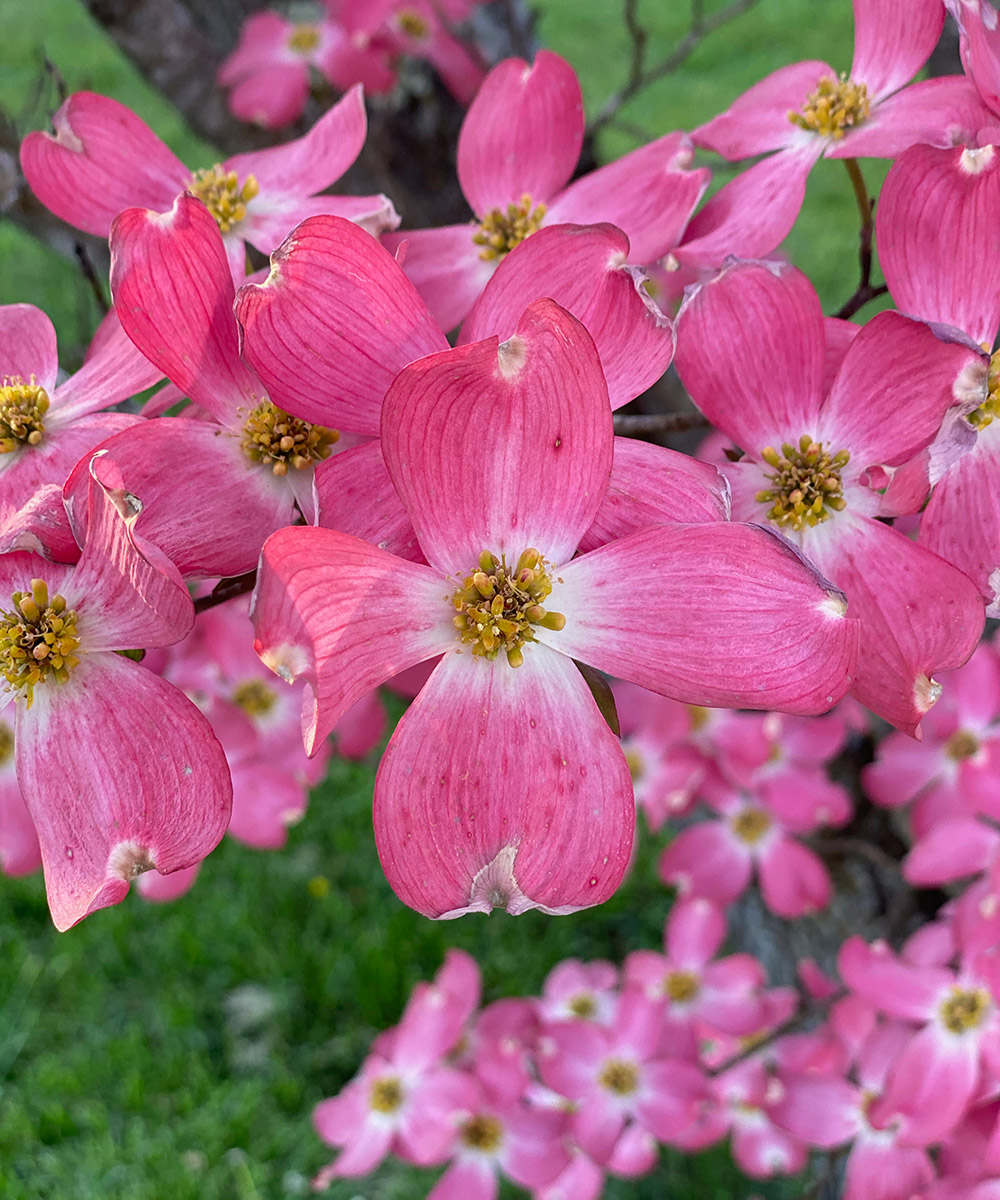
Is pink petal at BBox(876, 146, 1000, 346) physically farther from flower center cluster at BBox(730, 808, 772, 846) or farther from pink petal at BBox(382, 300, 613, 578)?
flower center cluster at BBox(730, 808, 772, 846)

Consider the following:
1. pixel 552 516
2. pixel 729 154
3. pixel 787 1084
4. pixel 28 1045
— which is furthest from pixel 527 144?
pixel 28 1045

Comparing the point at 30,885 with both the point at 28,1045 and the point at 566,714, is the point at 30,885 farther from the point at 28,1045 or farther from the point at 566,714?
the point at 566,714

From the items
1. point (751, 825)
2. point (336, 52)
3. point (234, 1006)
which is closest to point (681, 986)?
point (751, 825)

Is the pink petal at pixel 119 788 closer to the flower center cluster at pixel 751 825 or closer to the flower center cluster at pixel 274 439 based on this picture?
the flower center cluster at pixel 274 439

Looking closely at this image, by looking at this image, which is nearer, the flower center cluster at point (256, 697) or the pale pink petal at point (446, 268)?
the pale pink petal at point (446, 268)

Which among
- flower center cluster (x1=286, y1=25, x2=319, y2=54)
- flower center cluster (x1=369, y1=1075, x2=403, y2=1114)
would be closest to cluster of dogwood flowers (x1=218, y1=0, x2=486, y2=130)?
flower center cluster (x1=286, y1=25, x2=319, y2=54)

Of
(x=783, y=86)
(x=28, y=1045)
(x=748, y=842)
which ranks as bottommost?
(x=28, y=1045)

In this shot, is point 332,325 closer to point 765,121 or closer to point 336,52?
point 765,121

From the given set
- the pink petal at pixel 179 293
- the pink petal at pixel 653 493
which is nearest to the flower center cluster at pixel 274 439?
the pink petal at pixel 179 293
